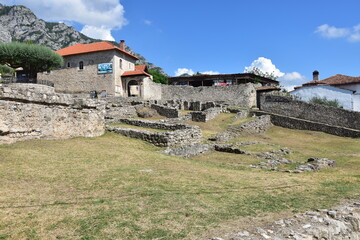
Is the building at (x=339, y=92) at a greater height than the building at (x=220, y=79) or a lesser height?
lesser

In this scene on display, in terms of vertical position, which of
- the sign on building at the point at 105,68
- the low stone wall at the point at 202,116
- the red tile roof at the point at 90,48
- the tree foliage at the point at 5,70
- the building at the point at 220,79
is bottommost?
the low stone wall at the point at 202,116

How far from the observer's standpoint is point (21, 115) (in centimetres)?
1147

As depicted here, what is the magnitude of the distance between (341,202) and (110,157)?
26.0 ft

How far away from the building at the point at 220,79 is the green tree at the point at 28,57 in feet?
78.4

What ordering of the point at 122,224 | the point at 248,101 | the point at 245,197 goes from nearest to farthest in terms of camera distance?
the point at 122,224
the point at 245,197
the point at 248,101

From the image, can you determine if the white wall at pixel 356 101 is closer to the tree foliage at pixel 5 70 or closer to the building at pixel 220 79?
the building at pixel 220 79

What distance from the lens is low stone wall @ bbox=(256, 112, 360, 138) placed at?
2758 centimetres

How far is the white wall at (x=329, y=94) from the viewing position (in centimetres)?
3872

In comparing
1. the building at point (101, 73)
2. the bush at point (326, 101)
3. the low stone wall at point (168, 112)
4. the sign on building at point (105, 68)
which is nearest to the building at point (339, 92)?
the bush at point (326, 101)

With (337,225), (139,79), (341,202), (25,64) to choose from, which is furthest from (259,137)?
(25,64)

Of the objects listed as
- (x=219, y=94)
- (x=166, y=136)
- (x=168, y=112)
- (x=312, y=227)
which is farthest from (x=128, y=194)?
(x=219, y=94)

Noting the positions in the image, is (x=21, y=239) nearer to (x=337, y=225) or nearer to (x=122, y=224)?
(x=122, y=224)

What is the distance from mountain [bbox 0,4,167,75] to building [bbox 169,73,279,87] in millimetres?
91990

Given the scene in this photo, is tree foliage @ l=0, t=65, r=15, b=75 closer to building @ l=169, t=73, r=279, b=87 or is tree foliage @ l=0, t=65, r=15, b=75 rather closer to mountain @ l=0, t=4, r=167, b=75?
building @ l=169, t=73, r=279, b=87
